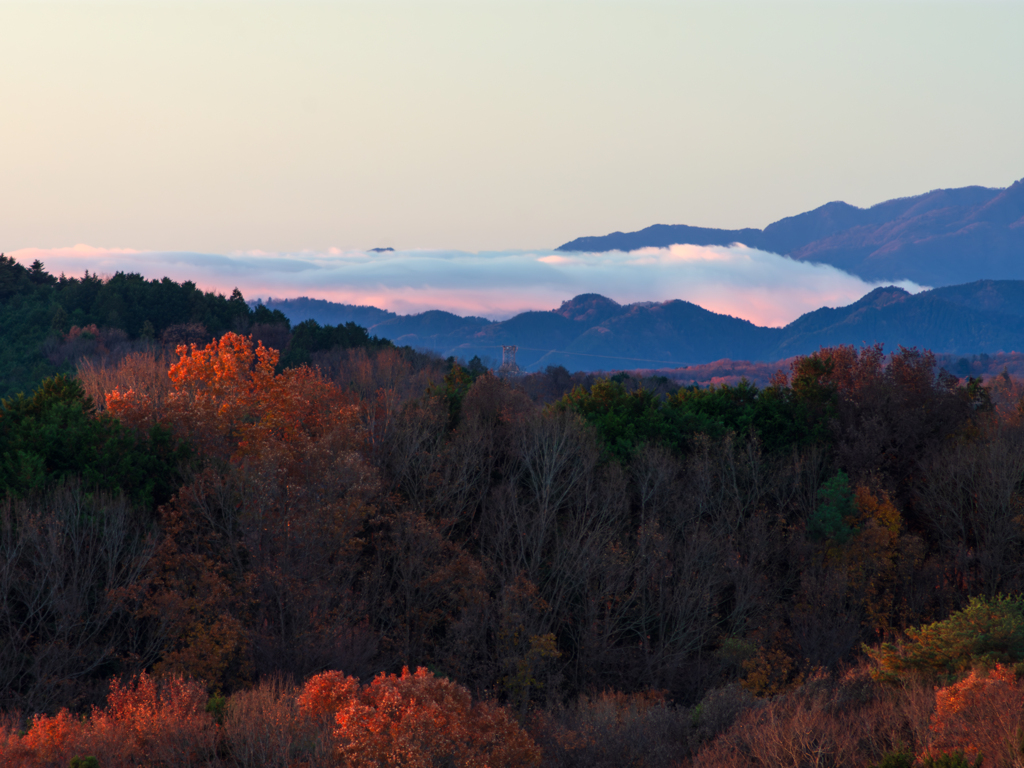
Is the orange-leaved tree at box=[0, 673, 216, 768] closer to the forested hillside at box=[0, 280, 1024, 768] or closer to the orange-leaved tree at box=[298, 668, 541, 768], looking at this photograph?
the forested hillside at box=[0, 280, 1024, 768]

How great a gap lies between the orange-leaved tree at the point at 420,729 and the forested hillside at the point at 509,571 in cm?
7

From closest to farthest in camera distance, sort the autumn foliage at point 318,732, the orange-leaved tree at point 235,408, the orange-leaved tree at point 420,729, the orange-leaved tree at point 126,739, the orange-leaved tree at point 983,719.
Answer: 1. the orange-leaved tree at point 420,729
2. the autumn foliage at point 318,732
3. the orange-leaved tree at point 983,719
4. the orange-leaved tree at point 126,739
5. the orange-leaved tree at point 235,408

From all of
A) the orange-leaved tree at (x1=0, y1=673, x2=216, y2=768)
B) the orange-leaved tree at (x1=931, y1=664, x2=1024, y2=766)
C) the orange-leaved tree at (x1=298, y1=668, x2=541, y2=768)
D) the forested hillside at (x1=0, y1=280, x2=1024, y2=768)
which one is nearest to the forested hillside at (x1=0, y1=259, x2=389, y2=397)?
the forested hillside at (x1=0, y1=280, x2=1024, y2=768)

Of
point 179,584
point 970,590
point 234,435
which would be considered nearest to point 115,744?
point 179,584

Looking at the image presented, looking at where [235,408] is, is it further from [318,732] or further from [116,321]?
[116,321]

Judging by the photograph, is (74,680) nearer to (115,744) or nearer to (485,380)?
(115,744)

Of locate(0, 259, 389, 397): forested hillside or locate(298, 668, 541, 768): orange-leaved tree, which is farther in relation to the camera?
locate(0, 259, 389, 397): forested hillside

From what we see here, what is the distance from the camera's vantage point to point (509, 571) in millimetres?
44219

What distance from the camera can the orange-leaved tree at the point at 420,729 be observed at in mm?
18641

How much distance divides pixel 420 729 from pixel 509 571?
2573cm

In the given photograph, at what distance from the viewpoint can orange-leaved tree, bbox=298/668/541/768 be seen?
1864cm

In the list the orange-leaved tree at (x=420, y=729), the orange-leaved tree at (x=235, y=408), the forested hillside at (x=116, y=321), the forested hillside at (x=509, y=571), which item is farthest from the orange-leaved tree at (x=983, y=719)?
the forested hillside at (x=116, y=321)

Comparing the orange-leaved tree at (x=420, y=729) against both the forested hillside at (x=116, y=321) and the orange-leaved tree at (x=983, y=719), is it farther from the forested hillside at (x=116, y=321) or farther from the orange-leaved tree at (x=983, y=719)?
the forested hillside at (x=116, y=321)

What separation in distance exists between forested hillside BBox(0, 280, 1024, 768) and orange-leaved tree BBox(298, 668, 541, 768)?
0.07 m
